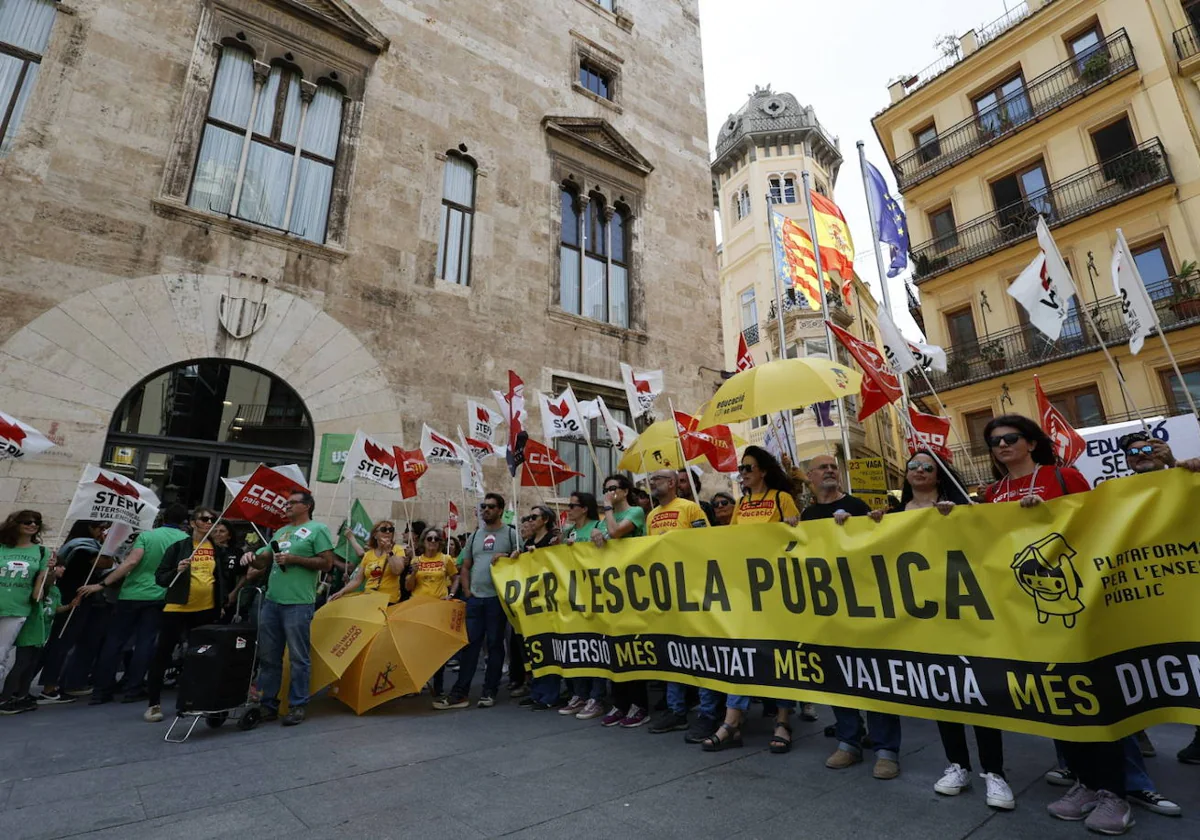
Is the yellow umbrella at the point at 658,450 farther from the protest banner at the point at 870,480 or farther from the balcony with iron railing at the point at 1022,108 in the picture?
the balcony with iron railing at the point at 1022,108

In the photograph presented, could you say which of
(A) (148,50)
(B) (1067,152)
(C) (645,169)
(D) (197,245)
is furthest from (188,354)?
(B) (1067,152)

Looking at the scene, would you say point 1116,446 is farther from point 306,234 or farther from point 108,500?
point 306,234

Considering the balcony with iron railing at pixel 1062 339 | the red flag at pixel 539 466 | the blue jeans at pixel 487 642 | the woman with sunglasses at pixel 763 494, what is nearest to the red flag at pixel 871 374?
the woman with sunglasses at pixel 763 494

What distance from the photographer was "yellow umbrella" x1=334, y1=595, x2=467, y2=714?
18.8ft

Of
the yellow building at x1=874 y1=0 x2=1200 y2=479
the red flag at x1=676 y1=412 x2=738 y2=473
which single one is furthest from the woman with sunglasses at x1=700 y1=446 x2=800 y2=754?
the yellow building at x1=874 y1=0 x2=1200 y2=479

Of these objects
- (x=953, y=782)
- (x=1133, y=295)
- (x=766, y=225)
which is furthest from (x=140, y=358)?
(x=766, y=225)

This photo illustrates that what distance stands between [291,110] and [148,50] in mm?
2212

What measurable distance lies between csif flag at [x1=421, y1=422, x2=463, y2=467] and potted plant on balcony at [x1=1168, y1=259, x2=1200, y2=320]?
18389mm

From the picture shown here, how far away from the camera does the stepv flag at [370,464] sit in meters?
8.28

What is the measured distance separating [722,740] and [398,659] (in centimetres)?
316

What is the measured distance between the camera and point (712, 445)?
30.9ft

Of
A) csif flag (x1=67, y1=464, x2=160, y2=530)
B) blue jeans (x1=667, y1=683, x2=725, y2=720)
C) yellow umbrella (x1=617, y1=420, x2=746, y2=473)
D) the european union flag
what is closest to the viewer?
blue jeans (x1=667, y1=683, x2=725, y2=720)

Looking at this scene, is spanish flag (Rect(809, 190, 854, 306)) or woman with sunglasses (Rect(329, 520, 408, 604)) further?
spanish flag (Rect(809, 190, 854, 306))

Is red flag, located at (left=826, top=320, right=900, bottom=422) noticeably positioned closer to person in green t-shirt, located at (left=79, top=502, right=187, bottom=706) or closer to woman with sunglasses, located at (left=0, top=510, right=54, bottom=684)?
person in green t-shirt, located at (left=79, top=502, right=187, bottom=706)
